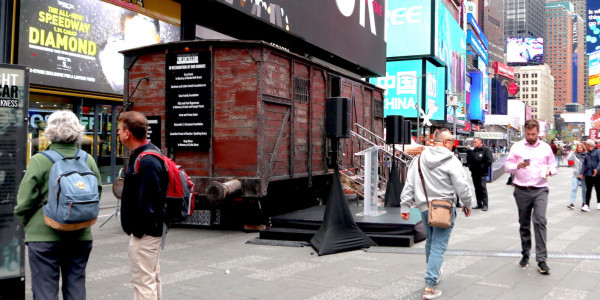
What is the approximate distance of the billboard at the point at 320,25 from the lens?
15789mm

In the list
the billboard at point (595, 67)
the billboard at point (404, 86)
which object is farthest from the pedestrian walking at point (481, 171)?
the billboard at point (404, 86)

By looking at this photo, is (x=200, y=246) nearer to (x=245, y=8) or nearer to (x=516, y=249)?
(x=516, y=249)

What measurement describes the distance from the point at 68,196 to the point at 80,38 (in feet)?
52.6

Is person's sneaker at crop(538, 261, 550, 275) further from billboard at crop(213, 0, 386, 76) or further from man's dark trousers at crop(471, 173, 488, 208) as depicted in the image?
billboard at crop(213, 0, 386, 76)

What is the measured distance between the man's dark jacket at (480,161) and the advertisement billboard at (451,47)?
176 ft

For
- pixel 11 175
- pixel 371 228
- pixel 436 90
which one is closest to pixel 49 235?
pixel 11 175

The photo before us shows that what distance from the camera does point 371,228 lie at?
30.1 feet

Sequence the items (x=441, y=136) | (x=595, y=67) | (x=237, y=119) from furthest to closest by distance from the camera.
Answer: (x=595, y=67) < (x=237, y=119) < (x=441, y=136)

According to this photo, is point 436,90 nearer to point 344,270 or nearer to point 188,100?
point 188,100

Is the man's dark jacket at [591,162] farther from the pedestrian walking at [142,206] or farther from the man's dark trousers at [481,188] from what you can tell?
the pedestrian walking at [142,206]

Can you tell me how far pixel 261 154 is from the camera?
9.87m

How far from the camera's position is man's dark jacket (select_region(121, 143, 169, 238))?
4.02 metres

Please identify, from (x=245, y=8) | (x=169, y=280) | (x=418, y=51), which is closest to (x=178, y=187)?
(x=169, y=280)

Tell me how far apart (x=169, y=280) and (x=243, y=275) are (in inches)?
36.1
